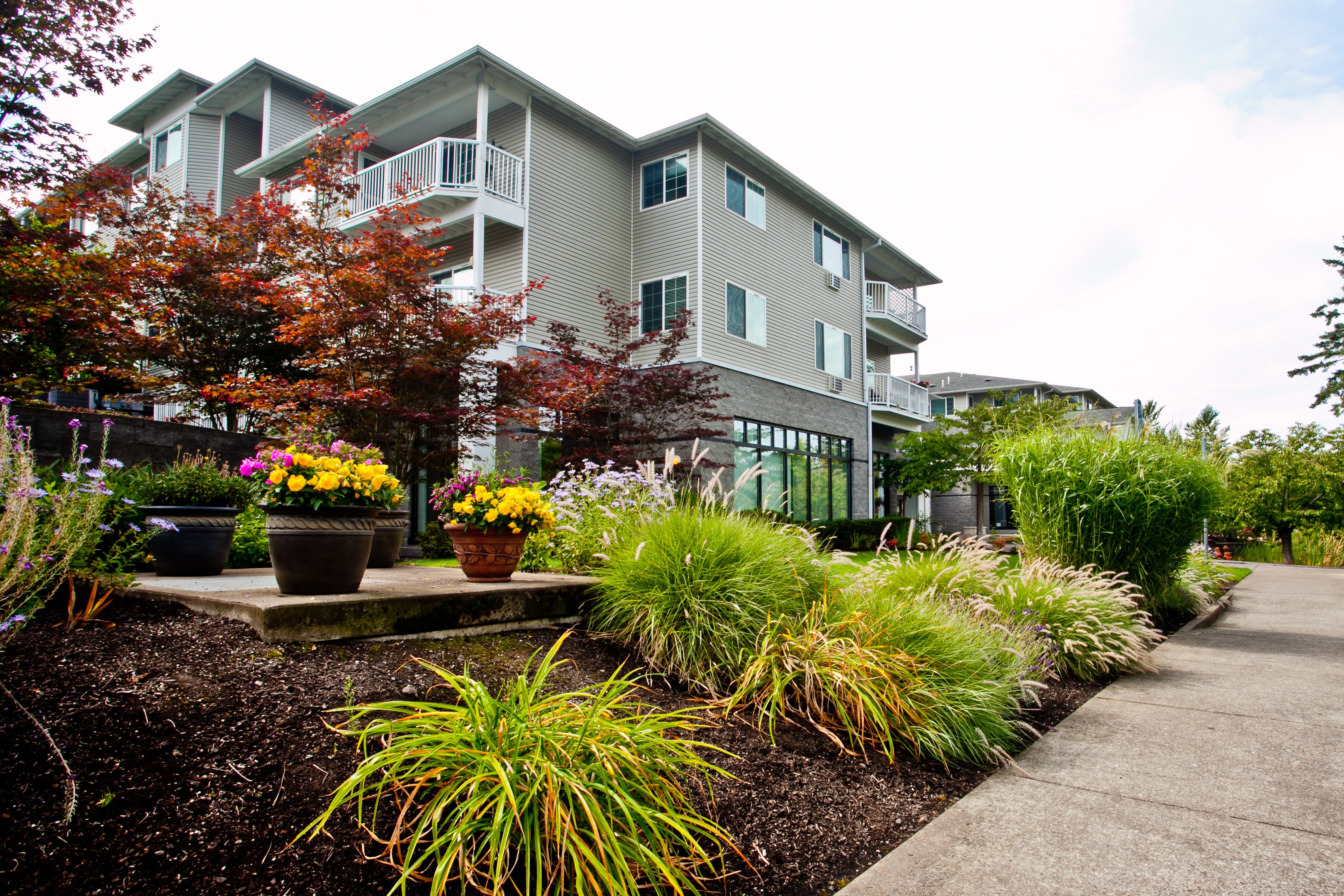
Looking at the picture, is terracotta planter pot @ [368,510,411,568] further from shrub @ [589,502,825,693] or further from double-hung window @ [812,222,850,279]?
double-hung window @ [812,222,850,279]

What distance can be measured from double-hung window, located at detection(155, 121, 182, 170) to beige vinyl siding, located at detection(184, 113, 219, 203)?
1.85ft

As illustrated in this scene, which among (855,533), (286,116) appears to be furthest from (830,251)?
(286,116)

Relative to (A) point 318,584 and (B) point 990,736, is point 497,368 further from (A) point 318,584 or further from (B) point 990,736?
(B) point 990,736

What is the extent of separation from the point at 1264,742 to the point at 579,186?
48.3 ft

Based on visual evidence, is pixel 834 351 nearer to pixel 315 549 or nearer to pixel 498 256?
pixel 498 256

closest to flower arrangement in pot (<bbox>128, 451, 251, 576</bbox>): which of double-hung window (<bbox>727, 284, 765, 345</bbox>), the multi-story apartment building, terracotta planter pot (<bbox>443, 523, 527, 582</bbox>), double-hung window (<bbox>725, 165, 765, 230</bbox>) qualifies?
terracotta planter pot (<bbox>443, 523, 527, 582</bbox>)

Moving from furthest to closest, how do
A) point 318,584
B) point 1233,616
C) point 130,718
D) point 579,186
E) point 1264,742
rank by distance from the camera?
point 579,186 < point 1233,616 < point 1264,742 < point 318,584 < point 130,718

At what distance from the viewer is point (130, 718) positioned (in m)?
2.19

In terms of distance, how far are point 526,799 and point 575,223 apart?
14.7m

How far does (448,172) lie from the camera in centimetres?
1391

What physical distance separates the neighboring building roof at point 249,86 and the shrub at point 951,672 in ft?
59.4

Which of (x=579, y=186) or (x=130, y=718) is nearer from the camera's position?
(x=130, y=718)

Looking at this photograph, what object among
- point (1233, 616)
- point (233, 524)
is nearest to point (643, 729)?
point (233, 524)

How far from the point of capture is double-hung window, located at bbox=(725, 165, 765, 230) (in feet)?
55.7
